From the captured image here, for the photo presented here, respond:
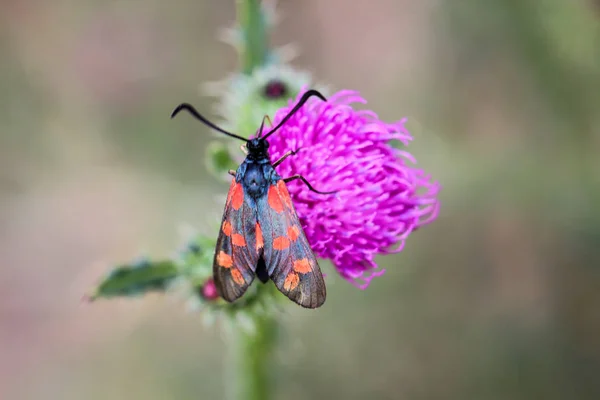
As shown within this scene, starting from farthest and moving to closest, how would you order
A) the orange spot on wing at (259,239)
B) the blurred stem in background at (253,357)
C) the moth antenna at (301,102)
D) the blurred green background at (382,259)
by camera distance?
the blurred green background at (382,259) → the blurred stem in background at (253,357) → the moth antenna at (301,102) → the orange spot on wing at (259,239)

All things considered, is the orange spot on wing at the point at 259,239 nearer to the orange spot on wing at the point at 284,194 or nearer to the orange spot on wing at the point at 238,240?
the orange spot on wing at the point at 238,240

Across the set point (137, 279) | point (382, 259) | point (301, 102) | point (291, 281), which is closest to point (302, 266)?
point (291, 281)

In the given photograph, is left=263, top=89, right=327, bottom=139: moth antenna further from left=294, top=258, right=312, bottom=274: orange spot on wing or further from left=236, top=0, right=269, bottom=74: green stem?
left=236, top=0, right=269, bottom=74: green stem

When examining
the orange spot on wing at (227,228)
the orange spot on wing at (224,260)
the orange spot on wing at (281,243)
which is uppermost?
the orange spot on wing at (227,228)

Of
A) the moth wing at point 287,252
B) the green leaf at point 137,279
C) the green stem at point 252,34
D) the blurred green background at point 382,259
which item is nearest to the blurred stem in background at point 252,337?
the green stem at point 252,34

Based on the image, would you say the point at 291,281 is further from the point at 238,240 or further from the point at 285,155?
the point at 285,155

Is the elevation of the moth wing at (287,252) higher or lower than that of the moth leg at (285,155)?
lower
